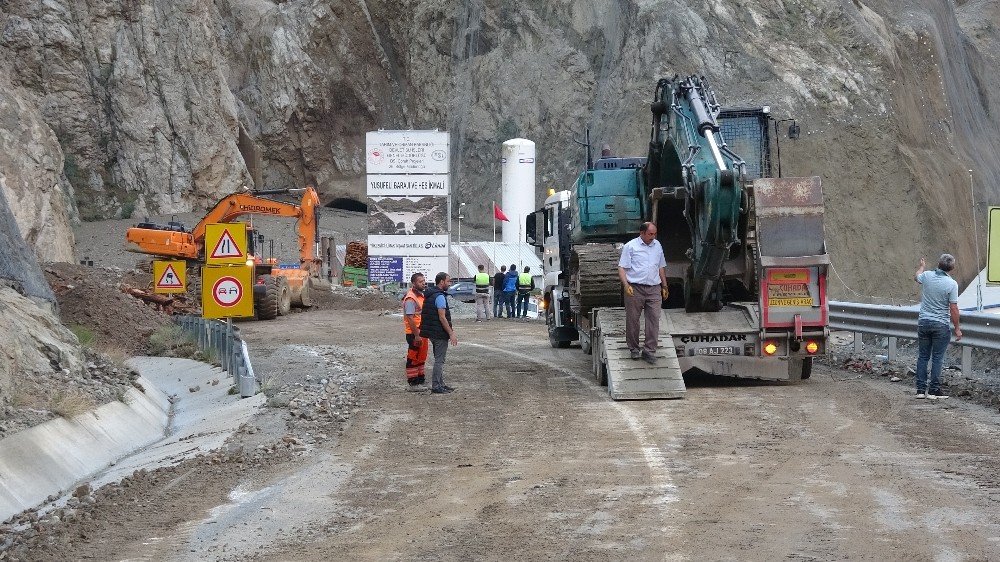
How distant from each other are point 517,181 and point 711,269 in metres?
44.9

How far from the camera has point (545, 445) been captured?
11.2 m

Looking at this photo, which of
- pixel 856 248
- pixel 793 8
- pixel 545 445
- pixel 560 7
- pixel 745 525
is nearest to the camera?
pixel 745 525

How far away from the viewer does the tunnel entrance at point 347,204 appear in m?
76.4

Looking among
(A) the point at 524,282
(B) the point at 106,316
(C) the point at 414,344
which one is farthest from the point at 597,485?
(A) the point at 524,282

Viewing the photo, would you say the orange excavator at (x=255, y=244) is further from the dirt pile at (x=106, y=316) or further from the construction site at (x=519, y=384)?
the dirt pile at (x=106, y=316)

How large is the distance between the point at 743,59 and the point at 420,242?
93.3 ft

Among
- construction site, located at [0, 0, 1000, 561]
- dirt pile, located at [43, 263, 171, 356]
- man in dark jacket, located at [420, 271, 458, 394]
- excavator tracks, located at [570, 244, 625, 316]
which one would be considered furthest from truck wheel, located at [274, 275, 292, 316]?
man in dark jacket, located at [420, 271, 458, 394]

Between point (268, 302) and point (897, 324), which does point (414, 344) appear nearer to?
point (897, 324)

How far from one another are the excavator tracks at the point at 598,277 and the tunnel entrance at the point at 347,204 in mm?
59749

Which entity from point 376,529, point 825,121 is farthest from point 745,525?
point 825,121

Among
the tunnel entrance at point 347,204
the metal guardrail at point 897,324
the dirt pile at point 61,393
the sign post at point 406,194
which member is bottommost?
the dirt pile at point 61,393

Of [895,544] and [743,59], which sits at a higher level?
[743,59]

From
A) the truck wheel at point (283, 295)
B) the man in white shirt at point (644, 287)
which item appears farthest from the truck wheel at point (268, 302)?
the man in white shirt at point (644, 287)

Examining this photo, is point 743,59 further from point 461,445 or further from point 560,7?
point 461,445
